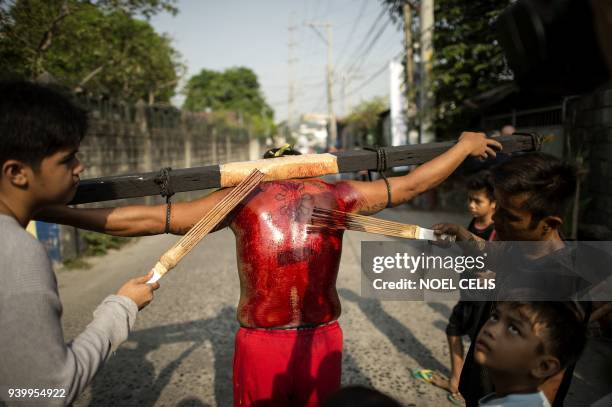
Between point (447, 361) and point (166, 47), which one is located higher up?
point (166, 47)

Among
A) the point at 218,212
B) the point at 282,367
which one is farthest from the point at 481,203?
the point at 218,212

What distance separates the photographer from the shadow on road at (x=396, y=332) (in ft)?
13.3

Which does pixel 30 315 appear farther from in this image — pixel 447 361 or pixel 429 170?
pixel 447 361

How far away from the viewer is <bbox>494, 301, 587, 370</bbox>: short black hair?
149 centimetres

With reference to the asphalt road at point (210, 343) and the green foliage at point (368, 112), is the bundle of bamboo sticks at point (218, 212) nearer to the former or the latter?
the asphalt road at point (210, 343)

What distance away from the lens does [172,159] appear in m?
14.7

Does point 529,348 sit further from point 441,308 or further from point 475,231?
point 441,308

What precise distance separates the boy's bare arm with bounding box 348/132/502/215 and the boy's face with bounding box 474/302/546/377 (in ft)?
2.33

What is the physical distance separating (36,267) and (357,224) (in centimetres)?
120

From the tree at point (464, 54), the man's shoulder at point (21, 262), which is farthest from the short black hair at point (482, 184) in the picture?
the tree at point (464, 54)

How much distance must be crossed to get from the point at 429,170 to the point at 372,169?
0.84 feet

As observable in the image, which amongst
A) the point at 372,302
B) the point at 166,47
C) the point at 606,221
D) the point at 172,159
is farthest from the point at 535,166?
the point at 166,47

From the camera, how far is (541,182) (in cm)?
210

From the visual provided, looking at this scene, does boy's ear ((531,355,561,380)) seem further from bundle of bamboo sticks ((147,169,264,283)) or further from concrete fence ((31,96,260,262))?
concrete fence ((31,96,260,262))
